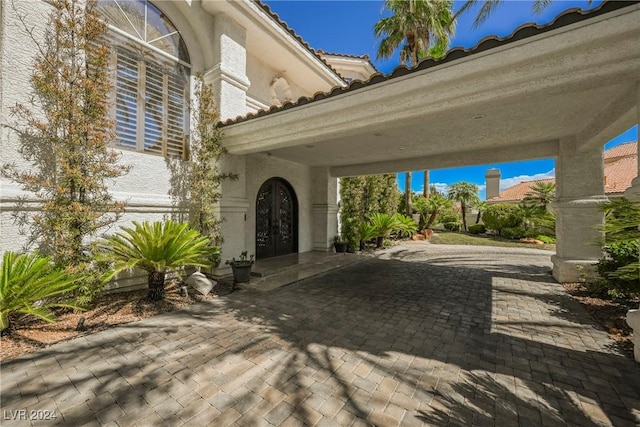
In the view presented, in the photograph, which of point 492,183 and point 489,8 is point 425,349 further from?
point 492,183

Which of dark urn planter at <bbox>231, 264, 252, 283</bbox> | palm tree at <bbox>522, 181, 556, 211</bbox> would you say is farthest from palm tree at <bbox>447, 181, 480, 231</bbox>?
dark urn planter at <bbox>231, 264, 252, 283</bbox>

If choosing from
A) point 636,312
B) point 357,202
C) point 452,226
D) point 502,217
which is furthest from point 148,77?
point 452,226

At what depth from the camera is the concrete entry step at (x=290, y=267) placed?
5.93 m

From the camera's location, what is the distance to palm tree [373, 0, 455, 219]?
512 inches

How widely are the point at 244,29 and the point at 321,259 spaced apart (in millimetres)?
7132

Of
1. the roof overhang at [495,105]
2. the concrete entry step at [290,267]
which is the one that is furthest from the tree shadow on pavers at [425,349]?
the roof overhang at [495,105]

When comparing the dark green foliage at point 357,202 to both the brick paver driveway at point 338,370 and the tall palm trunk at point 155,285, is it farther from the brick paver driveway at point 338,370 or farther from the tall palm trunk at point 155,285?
the tall palm trunk at point 155,285

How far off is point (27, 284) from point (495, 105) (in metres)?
6.74

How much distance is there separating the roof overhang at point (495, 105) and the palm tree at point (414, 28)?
901 centimetres

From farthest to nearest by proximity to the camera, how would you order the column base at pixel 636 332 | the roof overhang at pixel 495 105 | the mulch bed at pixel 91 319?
the mulch bed at pixel 91 319 < the column base at pixel 636 332 < the roof overhang at pixel 495 105

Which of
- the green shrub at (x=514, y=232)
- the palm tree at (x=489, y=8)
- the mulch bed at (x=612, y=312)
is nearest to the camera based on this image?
the mulch bed at (x=612, y=312)

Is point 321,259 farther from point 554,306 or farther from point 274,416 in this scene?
point 274,416

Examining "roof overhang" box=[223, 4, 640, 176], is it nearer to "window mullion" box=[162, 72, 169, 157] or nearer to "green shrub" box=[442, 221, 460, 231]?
"window mullion" box=[162, 72, 169, 157]

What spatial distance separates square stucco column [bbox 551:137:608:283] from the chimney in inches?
1002
